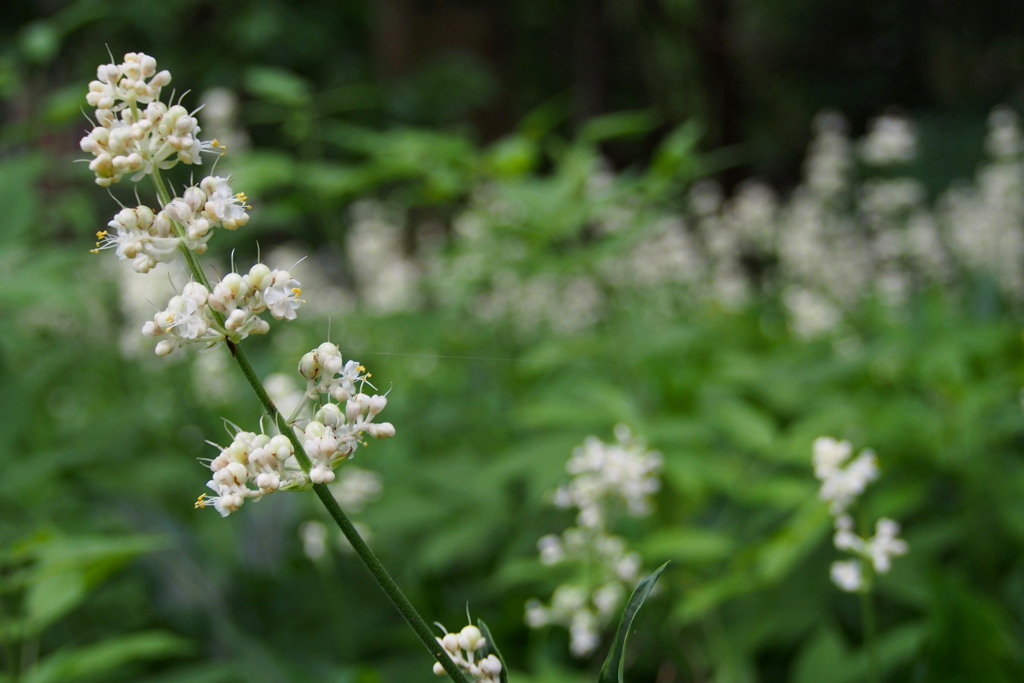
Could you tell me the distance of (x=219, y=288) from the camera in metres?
0.82

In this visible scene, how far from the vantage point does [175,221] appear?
2.79 ft

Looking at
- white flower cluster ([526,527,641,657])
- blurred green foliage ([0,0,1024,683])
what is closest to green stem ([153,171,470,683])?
blurred green foliage ([0,0,1024,683])

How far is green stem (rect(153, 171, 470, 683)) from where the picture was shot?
2.54ft

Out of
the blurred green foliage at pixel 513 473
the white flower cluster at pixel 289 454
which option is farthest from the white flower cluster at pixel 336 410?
the blurred green foliage at pixel 513 473

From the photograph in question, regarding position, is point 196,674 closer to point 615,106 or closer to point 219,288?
point 219,288

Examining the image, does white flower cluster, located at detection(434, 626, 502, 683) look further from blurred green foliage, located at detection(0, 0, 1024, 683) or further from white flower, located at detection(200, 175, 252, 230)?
blurred green foliage, located at detection(0, 0, 1024, 683)

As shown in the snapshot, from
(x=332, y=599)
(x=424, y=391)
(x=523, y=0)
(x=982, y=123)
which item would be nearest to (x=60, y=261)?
(x=332, y=599)

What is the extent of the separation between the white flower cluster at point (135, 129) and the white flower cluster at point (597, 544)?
3.57 ft

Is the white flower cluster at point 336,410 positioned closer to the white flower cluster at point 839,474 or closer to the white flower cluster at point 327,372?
the white flower cluster at point 327,372

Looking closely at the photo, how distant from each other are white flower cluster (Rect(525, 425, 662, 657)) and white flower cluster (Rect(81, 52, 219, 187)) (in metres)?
1.09

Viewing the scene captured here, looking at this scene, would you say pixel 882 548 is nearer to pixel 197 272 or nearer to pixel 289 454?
pixel 289 454

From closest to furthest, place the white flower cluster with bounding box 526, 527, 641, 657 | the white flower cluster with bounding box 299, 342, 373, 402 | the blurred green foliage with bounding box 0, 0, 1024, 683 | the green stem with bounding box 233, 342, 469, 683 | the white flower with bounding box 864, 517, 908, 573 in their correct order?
the green stem with bounding box 233, 342, 469, 683 → the white flower cluster with bounding box 299, 342, 373, 402 → the white flower with bounding box 864, 517, 908, 573 → the white flower cluster with bounding box 526, 527, 641, 657 → the blurred green foliage with bounding box 0, 0, 1024, 683

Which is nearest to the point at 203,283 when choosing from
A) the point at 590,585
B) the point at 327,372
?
the point at 327,372

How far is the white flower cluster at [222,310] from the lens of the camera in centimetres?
82
